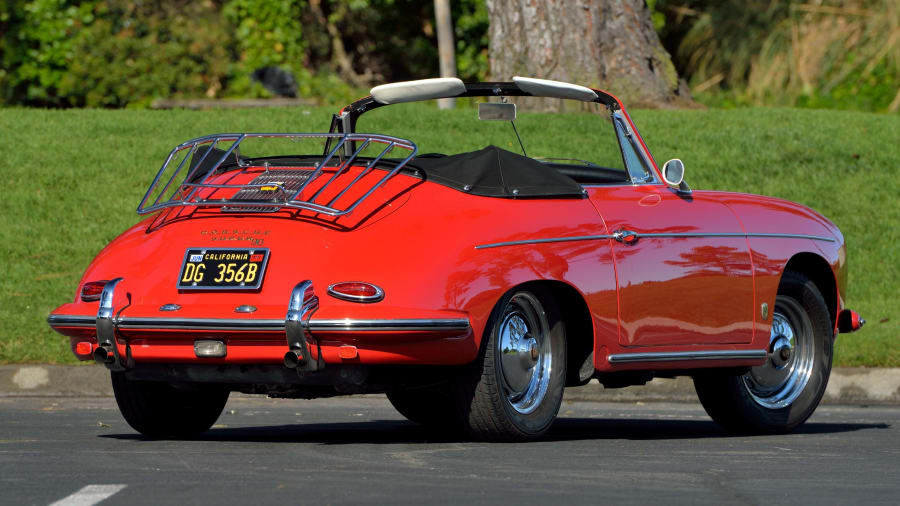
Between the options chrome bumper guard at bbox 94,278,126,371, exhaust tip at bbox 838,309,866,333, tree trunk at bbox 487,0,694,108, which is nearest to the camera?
chrome bumper guard at bbox 94,278,126,371

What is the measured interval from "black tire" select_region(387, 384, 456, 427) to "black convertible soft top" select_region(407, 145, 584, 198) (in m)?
1.36

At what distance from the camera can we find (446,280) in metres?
6.38

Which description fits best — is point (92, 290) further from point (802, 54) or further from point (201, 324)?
point (802, 54)

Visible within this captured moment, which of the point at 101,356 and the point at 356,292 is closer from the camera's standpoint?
the point at 356,292

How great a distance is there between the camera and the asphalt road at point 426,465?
5.36 m

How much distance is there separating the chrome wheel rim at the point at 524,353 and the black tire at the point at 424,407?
3.61 feet

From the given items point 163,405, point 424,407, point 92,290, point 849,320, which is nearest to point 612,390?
point 849,320

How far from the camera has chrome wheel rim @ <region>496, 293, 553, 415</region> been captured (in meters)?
6.71

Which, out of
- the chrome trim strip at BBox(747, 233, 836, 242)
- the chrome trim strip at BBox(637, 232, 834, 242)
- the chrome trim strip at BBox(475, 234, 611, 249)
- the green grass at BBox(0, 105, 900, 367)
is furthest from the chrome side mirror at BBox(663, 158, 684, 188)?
the green grass at BBox(0, 105, 900, 367)

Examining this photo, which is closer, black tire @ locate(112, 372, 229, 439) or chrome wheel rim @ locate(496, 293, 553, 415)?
chrome wheel rim @ locate(496, 293, 553, 415)

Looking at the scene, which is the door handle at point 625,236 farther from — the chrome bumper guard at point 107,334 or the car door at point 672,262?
the chrome bumper guard at point 107,334

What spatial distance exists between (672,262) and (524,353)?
0.96 metres

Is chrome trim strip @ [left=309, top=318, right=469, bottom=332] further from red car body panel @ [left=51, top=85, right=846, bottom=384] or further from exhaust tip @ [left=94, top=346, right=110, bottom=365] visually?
exhaust tip @ [left=94, top=346, right=110, bottom=365]

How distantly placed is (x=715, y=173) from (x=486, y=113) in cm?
713
